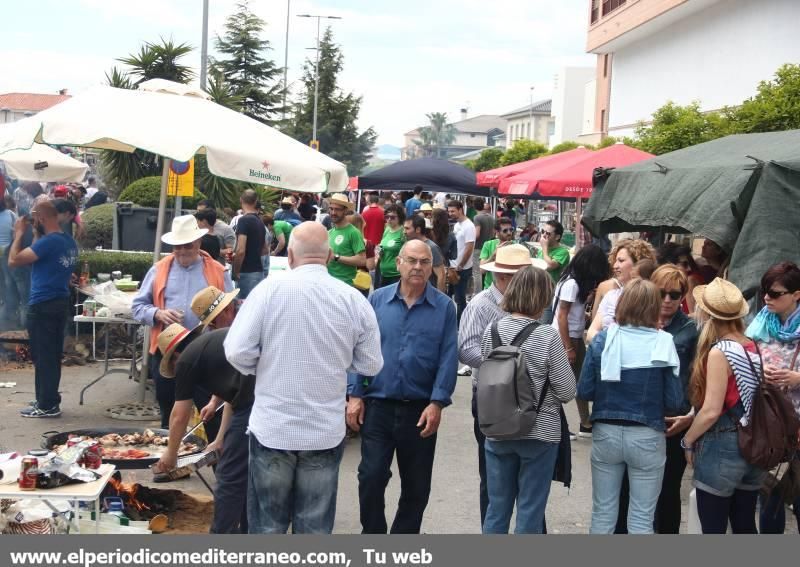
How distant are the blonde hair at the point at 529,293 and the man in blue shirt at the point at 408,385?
0.49 meters

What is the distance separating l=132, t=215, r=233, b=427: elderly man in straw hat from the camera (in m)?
7.42

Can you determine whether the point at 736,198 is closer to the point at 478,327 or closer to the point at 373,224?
the point at 478,327

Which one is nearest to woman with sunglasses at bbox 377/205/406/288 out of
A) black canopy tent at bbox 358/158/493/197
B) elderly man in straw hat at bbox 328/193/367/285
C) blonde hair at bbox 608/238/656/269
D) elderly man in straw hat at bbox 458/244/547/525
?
elderly man in straw hat at bbox 328/193/367/285

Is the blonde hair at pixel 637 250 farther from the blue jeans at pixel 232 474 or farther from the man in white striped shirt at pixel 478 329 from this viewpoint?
the blue jeans at pixel 232 474

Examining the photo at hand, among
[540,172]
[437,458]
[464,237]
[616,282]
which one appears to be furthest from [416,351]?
[540,172]

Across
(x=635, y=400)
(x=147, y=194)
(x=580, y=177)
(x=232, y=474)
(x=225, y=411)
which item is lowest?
(x=232, y=474)

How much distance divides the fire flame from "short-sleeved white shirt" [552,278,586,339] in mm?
3717

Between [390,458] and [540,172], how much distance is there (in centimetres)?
1101

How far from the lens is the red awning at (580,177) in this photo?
14.4 meters

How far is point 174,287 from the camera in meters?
7.50
